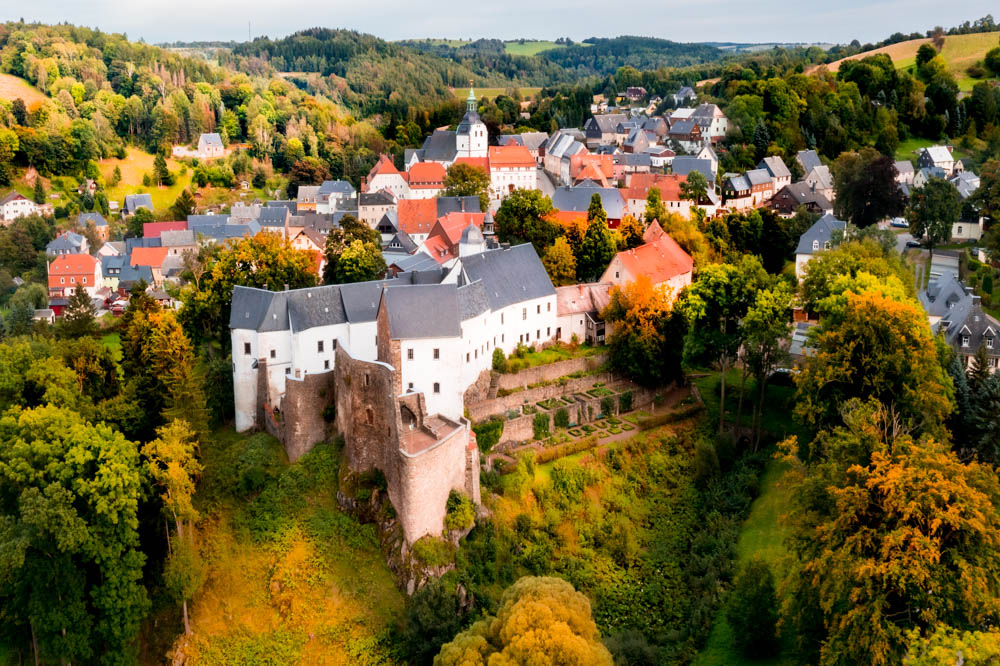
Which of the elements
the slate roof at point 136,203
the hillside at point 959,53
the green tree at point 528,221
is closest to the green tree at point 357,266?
the green tree at point 528,221

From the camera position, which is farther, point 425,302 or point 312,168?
point 312,168

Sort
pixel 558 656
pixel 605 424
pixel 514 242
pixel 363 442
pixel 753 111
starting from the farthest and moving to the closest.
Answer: pixel 753 111 → pixel 514 242 → pixel 605 424 → pixel 363 442 → pixel 558 656

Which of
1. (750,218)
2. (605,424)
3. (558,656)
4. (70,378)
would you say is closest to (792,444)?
(558,656)

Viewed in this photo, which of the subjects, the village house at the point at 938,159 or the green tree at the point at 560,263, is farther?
the village house at the point at 938,159

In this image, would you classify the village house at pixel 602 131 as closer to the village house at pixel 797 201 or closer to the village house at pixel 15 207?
the village house at pixel 797 201

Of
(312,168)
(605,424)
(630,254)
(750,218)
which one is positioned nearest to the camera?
(605,424)

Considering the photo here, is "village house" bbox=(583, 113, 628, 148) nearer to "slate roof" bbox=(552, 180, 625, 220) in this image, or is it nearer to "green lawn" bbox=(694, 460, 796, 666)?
"slate roof" bbox=(552, 180, 625, 220)

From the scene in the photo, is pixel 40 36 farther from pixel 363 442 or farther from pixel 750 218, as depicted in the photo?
pixel 363 442
